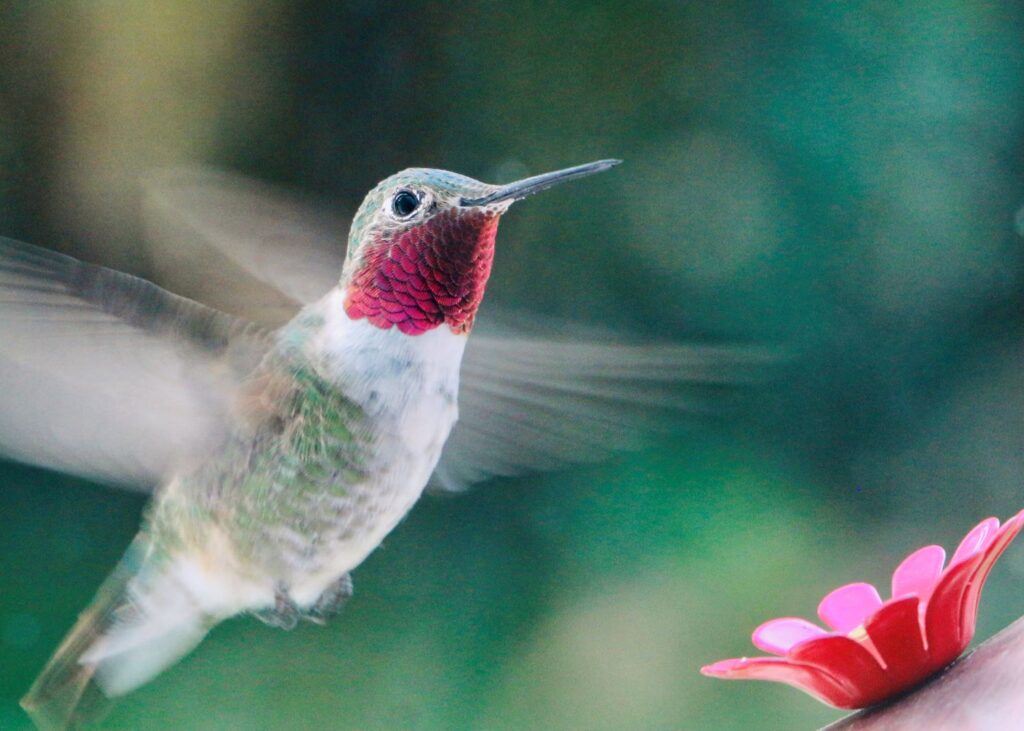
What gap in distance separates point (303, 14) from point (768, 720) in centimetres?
120

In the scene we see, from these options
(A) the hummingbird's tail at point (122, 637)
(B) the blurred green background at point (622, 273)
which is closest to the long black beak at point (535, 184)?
(A) the hummingbird's tail at point (122, 637)

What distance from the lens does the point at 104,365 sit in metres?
0.72

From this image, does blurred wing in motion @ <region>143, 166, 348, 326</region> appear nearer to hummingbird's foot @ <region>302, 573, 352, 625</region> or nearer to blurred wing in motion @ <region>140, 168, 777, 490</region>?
blurred wing in motion @ <region>140, 168, 777, 490</region>

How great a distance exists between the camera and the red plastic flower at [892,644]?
59 centimetres

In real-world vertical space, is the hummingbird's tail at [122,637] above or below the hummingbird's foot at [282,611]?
below

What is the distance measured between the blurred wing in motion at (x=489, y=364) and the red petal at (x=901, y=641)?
27 centimetres

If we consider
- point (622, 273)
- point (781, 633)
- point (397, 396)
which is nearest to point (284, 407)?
point (397, 396)

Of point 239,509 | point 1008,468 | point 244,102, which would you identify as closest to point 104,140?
point 244,102

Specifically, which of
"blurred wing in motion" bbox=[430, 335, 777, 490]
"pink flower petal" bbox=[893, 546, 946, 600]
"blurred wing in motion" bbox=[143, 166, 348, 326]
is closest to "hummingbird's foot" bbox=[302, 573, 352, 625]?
"blurred wing in motion" bbox=[430, 335, 777, 490]

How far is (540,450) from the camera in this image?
898 millimetres

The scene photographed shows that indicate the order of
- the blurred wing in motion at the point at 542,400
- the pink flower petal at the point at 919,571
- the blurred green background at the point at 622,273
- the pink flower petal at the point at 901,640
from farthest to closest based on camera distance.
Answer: the blurred green background at the point at 622,273 → the blurred wing in motion at the point at 542,400 → the pink flower petal at the point at 919,571 → the pink flower petal at the point at 901,640

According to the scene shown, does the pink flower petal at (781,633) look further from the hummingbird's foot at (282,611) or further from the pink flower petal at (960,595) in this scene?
the hummingbird's foot at (282,611)

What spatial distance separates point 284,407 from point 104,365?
139mm

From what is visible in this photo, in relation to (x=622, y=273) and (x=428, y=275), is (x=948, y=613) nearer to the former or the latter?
(x=428, y=275)
